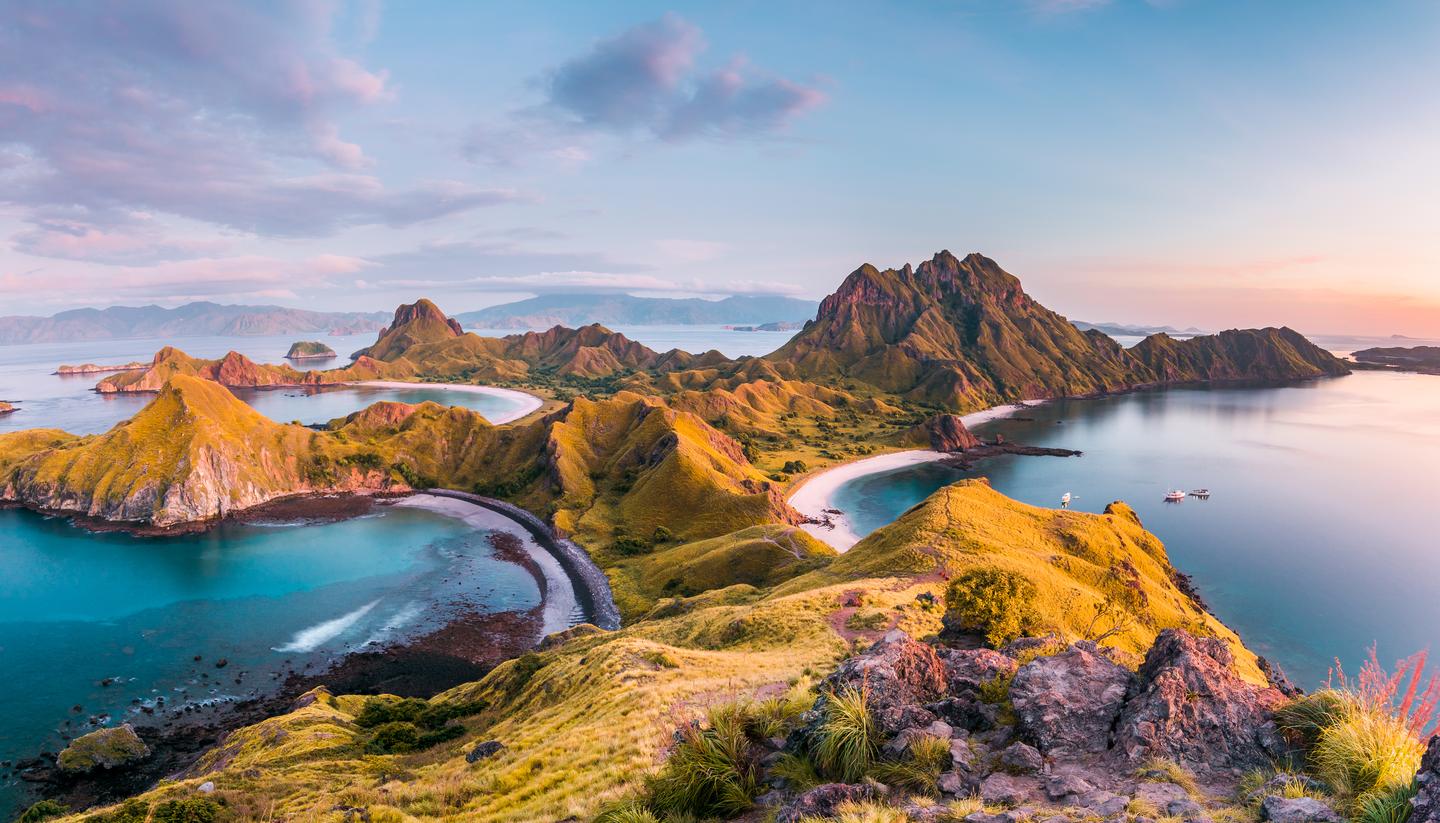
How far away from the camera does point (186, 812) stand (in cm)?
2242

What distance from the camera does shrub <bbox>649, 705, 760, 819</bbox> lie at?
1381 centimetres

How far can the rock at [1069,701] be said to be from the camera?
15.2 metres

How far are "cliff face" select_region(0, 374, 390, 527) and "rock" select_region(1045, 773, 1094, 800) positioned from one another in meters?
166

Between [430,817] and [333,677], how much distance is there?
64109 millimetres

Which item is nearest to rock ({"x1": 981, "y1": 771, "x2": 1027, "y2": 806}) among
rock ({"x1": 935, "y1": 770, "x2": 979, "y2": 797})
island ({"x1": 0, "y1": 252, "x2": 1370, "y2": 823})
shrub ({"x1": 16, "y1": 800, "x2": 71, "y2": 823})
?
island ({"x1": 0, "y1": 252, "x2": 1370, "y2": 823})

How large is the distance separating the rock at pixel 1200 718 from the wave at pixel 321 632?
9383 cm

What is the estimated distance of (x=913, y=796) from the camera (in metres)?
12.8

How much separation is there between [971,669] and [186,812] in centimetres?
2910

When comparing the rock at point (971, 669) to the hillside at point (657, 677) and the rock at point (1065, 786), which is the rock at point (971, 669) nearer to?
the hillside at point (657, 677)

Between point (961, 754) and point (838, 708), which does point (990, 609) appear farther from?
point (838, 708)

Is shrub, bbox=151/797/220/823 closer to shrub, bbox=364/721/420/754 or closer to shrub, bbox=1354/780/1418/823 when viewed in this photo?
shrub, bbox=364/721/420/754

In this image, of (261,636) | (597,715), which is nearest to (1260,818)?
(597,715)

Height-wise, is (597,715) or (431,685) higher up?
(597,715)

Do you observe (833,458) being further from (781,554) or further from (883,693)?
(883,693)
